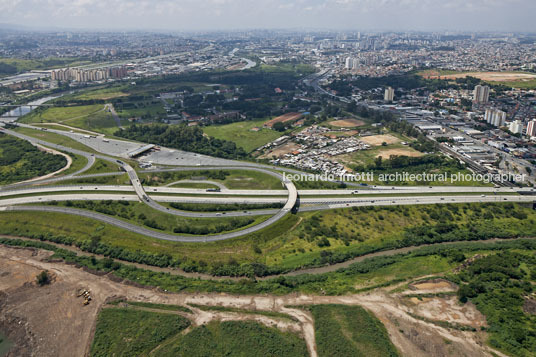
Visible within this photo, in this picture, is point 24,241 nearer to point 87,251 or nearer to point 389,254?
point 87,251

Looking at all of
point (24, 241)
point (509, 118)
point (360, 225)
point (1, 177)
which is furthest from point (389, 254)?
point (509, 118)

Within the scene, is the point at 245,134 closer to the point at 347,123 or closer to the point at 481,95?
the point at 347,123

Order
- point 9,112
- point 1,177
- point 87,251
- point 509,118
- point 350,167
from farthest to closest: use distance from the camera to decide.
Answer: point 9,112 → point 509,118 → point 350,167 → point 1,177 → point 87,251

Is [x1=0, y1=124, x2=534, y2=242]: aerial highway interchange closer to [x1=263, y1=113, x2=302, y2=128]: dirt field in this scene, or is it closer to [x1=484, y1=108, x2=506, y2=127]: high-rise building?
[x1=263, y1=113, x2=302, y2=128]: dirt field

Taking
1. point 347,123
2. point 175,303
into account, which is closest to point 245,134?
point 347,123

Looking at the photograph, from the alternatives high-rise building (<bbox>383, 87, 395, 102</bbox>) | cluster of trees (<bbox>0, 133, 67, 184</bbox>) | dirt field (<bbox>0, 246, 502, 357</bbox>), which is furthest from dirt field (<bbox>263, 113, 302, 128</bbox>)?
dirt field (<bbox>0, 246, 502, 357</bbox>)

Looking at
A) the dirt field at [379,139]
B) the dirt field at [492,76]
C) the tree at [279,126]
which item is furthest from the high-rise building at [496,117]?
the tree at [279,126]

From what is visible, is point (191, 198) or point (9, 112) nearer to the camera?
point (191, 198)
